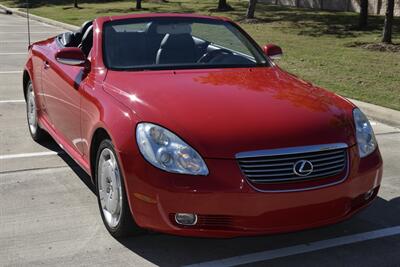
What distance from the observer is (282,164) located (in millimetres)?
3555

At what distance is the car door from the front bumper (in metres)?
1.27

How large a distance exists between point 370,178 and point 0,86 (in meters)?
→ 7.74

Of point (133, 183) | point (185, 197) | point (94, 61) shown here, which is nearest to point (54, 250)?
point (133, 183)

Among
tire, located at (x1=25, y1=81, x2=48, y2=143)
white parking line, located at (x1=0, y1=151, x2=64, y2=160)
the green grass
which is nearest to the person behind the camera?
white parking line, located at (x1=0, y1=151, x2=64, y2=160)

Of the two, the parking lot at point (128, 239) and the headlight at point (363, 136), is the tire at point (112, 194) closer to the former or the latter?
the parking lot at point (128, 239)

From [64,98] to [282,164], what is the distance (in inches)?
92.1

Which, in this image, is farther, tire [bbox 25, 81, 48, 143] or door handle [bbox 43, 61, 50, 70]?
tire [bbox 25, 81, 48, 143]

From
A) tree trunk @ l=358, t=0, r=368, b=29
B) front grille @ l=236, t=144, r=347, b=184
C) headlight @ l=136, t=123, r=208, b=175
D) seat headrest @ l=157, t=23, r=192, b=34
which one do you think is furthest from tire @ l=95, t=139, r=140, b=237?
tree trunk @ l=358, t=0, r=368, b=29

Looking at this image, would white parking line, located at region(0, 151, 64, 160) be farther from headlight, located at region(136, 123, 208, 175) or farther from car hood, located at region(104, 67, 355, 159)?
headlight, located at region(136, 123, 208, 175)

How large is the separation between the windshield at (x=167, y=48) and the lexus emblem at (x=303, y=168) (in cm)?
159

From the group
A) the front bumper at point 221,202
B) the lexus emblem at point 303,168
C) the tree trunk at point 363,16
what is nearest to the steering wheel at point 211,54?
the front bumper at point 221,202

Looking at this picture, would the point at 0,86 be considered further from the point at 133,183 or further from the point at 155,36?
the point at 133,183

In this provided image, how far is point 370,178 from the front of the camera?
389 cm

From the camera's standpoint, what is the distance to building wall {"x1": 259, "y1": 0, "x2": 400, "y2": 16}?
23584 mm
